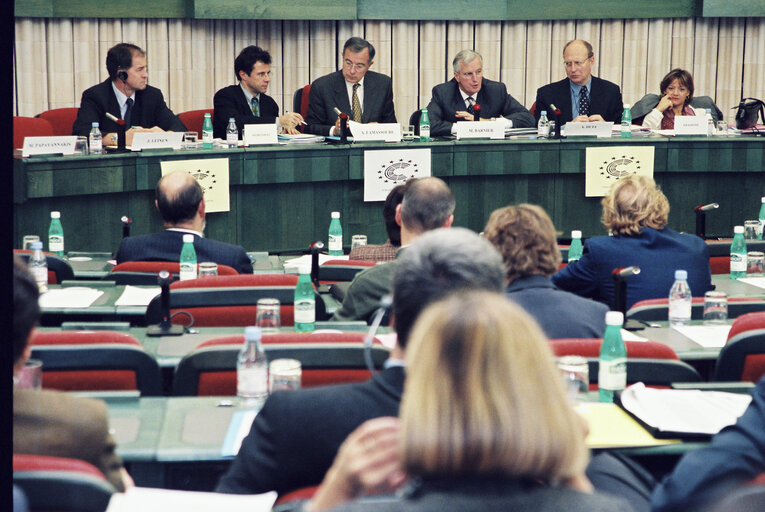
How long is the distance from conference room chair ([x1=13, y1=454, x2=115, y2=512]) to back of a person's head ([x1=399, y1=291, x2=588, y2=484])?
59 cm

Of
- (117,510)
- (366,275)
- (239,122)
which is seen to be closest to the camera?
(117,510)

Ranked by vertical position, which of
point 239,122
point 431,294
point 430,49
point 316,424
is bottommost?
point 316,424

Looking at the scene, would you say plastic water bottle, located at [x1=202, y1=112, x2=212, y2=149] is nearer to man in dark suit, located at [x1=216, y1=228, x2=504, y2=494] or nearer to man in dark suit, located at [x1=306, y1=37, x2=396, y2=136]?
man in dark suit, located at [x1=306, y1=37, x2=396, y2=136]

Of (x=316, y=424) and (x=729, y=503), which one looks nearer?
(x=729, y=503)

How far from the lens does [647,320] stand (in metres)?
3.54

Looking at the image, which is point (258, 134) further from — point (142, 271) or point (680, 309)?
point (680, 309)

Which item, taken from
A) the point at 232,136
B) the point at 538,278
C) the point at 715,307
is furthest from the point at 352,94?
the point at 538,278

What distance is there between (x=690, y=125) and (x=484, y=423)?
21.1 feet

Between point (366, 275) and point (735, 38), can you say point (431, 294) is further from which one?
point (735, 38)

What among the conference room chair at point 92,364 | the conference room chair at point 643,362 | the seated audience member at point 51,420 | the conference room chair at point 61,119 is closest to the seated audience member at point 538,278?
the conference room chair at point 643,362

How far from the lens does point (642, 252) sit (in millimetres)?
3945

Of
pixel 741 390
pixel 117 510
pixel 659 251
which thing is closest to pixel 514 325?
pixel 117 510

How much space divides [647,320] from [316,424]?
203cm

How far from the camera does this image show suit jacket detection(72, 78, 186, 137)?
21.8ft
